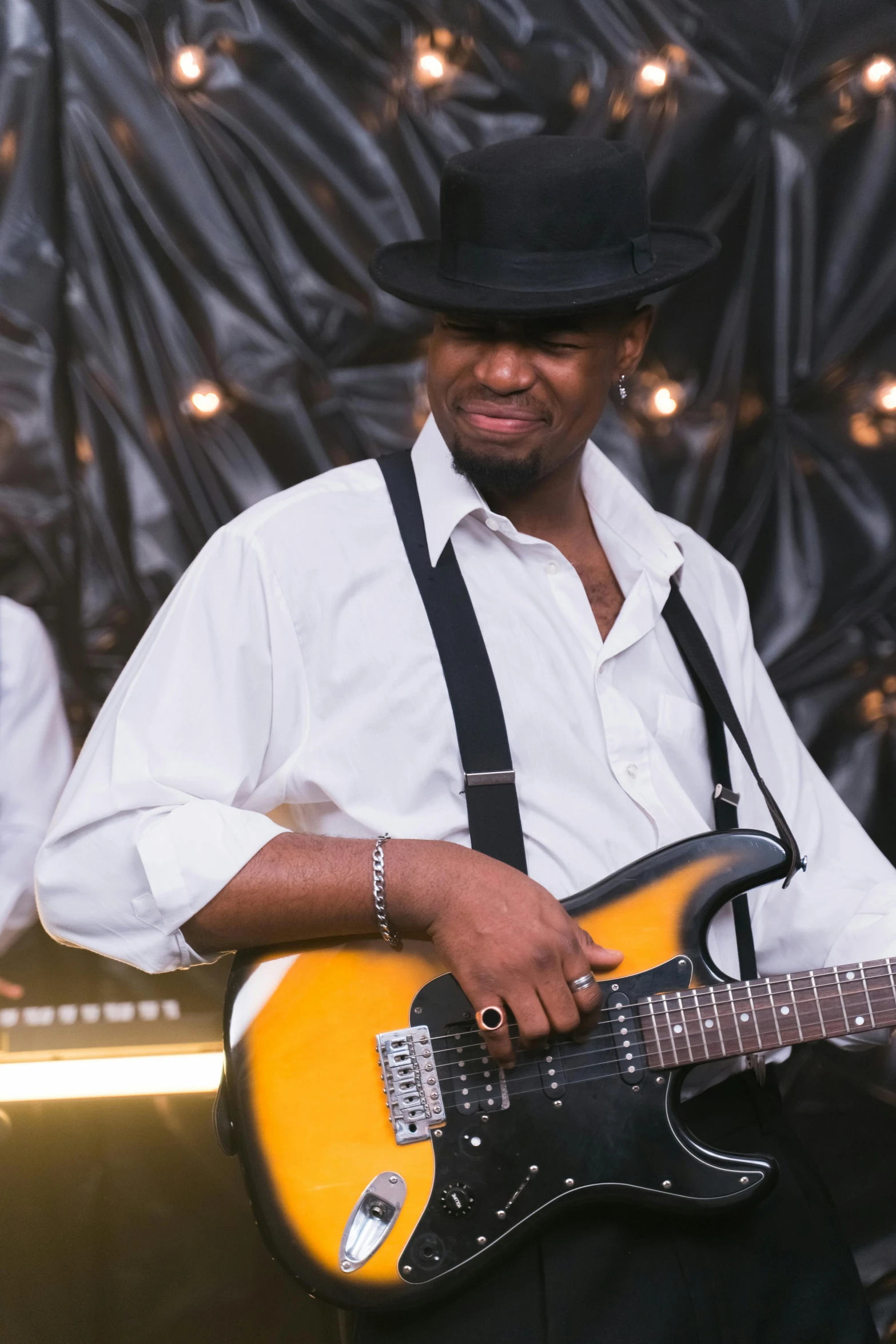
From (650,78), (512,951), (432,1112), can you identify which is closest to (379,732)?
(512,951)

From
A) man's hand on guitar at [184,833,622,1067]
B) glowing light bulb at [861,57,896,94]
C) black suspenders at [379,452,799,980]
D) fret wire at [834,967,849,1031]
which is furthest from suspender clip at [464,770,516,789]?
glowing light bulb at [861,57,896,94]

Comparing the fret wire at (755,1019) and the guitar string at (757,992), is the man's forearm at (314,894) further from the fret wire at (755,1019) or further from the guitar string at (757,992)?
the fret wire at (755,1019)

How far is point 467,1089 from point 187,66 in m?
1.56

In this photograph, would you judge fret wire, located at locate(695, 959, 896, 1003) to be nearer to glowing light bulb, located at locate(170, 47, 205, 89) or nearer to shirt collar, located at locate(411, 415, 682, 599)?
shirt collar, located at locate(411, 415, 682, 599)

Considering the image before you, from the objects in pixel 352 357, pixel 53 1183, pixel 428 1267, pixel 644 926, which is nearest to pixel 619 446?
pixel 352 357

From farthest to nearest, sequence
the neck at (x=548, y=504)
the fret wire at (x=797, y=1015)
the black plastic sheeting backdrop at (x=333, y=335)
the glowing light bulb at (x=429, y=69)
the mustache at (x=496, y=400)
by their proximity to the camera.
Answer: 1. the glowing light bulb at (x=429, y=69)
2. the black plastic sheeting backdrop at (x=333, y=335)
3. the neck at (x=548, y=504)
4. the mustache at (x=496, y=400)
5. the fret wire at (x=797, y=1015)

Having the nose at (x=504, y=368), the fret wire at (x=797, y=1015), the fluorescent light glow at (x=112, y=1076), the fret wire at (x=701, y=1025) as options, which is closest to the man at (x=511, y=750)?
the nose at (x=504, y=368)

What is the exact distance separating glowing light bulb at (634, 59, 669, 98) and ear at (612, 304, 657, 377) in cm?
54

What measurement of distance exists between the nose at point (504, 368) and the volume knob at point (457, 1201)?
3.18 feet

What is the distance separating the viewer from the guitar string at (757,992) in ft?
4.51

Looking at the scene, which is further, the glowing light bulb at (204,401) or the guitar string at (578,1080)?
the glowing light bulb at (204,401)

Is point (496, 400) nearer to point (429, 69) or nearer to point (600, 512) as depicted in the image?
point (600, 512)

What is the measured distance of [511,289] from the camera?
60.1 inches

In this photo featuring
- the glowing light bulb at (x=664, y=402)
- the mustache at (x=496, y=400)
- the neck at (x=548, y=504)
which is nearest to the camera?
the mustache at (x=496, y=400)
